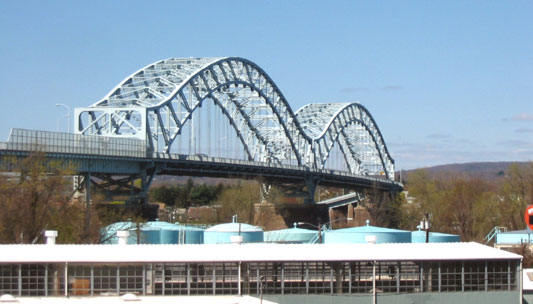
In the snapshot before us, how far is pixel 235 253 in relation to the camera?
1145 inches

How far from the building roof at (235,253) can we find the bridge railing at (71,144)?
31.6 m

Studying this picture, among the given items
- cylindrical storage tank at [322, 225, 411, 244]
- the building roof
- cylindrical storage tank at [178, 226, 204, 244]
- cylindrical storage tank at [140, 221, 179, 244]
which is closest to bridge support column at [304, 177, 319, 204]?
cylindrical storage tank at [178, 226, 204, 244]

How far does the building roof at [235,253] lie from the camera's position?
92.5 feet

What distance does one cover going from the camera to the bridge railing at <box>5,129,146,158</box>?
204 feet

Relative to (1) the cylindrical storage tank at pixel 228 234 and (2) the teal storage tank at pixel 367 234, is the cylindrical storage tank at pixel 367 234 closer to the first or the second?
(2) the teal storage tank at pixel 367 234

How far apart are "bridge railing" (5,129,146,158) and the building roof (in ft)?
104

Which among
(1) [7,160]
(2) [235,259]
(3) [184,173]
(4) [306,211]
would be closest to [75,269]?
(2) [235,259]

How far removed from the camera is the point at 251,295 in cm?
2912

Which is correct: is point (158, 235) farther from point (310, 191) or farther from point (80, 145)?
point (310, 191)

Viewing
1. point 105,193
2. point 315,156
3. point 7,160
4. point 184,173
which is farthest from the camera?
point 315,156

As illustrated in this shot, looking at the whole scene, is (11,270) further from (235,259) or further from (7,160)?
(7,160)

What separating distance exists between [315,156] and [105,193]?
69376 millimetres

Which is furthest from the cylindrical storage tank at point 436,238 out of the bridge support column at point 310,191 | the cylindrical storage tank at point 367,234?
the bridge support column at point 310,191

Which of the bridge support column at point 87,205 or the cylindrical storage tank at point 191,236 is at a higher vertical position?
A: the bridge support column at point 87,205
